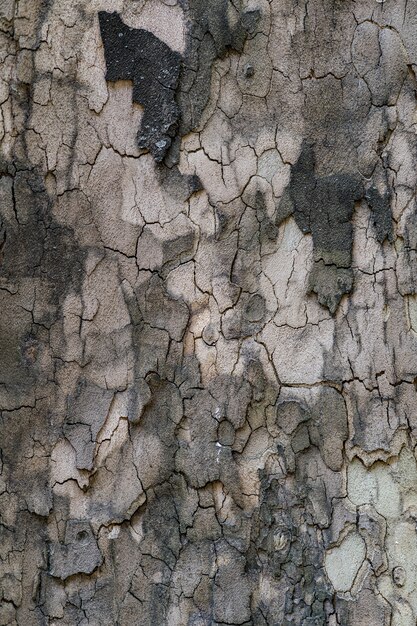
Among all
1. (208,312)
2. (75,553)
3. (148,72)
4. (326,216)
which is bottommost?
(75,553)

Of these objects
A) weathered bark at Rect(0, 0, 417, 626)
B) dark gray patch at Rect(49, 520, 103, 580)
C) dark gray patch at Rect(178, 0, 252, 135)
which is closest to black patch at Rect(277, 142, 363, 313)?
weathered bark at Rect(0, 0, 417, 626)

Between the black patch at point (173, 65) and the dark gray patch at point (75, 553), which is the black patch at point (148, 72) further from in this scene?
the dark gray patch at point (75, 553)

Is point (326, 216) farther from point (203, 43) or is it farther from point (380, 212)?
point (203, 43)

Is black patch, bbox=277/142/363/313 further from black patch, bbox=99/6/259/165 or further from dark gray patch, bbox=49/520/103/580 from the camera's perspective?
dark gray patch, bbox=49/520/103/580

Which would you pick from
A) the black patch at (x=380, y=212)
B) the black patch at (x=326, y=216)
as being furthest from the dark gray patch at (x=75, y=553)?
the black patch at (x=380, y=212)

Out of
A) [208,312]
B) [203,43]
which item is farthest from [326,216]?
[203,43]

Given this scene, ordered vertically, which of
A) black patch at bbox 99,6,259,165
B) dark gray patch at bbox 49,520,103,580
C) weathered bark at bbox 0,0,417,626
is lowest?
dark gray patch at bbox 49,520,103,580

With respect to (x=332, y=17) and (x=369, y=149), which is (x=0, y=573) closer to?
(x=369, y=149)
